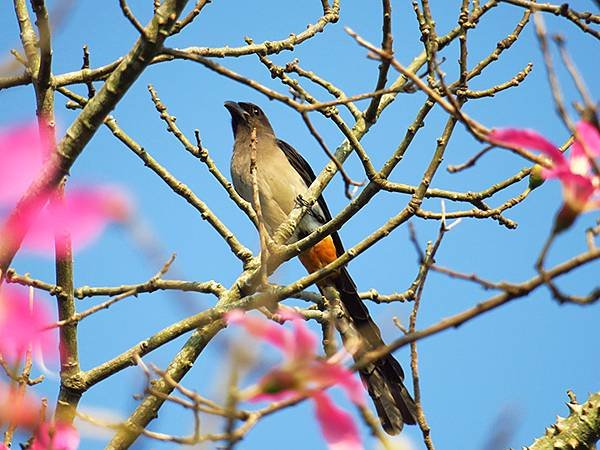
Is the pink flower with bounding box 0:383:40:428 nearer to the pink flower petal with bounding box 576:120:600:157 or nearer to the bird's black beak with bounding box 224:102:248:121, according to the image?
the pink flower petal with bounding box 576:120:600:157

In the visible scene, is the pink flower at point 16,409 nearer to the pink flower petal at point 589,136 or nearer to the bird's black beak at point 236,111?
the pink flower petal at point 589,136

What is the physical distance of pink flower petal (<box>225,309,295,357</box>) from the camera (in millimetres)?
1163

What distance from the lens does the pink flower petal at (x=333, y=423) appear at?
47.3 inches

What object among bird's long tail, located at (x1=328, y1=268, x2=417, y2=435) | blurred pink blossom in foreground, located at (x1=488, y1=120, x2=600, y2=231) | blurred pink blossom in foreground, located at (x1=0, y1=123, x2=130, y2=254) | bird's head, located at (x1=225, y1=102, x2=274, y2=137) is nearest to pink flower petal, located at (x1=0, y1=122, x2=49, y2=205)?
blurred pink blossom in foreground, located at (x1=0, y1=123, x2=130, y2=254)

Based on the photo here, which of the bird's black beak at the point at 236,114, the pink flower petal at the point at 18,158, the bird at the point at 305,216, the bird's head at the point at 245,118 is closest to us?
the pink flower petal at the point at 18,158

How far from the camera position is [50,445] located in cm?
144

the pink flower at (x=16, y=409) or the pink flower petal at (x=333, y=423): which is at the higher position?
the pink flower at (x=16, y=409)

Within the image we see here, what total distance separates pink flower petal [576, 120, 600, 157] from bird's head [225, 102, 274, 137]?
20.1 ft

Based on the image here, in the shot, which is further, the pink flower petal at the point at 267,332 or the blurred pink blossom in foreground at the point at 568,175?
the blurred pink blossom in foreground at the point at 568,175

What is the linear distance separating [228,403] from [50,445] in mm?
467

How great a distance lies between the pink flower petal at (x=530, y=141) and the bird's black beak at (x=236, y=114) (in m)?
6.22

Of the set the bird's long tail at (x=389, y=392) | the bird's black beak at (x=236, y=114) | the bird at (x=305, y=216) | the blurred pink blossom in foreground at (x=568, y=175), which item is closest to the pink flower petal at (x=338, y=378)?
the blurred pink blossom in foreground at (x=568, y=175)

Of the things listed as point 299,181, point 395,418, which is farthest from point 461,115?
point 299,181

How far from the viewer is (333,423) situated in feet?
3.95
